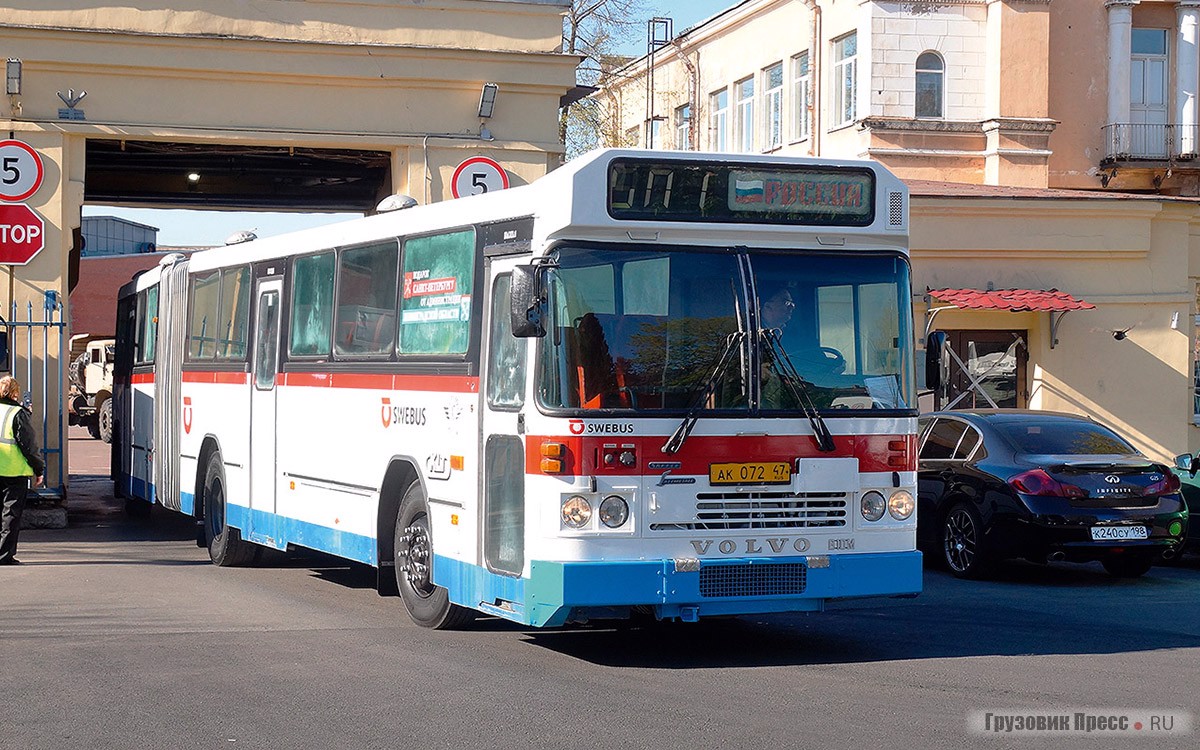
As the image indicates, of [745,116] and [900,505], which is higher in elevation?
[745,116]

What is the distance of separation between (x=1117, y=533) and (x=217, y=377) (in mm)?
8700

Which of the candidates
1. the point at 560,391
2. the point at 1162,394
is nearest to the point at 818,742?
the point at 560,391

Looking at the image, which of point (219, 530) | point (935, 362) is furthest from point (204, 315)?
point (935, 362)

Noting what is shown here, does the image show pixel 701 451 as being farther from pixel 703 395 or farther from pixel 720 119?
pixel 720 119

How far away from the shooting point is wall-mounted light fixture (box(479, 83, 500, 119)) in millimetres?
19672

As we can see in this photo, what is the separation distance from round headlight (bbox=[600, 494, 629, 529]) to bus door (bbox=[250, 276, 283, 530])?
18.8 ft

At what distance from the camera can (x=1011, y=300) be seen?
26641 mm

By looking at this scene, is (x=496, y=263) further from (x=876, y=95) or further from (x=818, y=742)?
(x=876, y=95)

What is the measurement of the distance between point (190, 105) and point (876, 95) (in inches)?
735

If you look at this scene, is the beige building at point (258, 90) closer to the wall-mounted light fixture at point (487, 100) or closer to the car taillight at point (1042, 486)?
the wall-mounted light fixture at point (487, 100)

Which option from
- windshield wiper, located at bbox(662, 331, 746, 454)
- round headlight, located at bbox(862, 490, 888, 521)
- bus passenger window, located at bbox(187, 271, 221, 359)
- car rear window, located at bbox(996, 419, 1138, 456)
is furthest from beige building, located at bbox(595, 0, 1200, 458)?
windshield wiper, located at bbox(662, 331, 746, 454)

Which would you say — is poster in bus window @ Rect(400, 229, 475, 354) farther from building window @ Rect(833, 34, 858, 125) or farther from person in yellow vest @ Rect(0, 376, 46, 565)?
building window @ Rect(833, 34, 858, 125)

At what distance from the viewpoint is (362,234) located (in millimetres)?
12578

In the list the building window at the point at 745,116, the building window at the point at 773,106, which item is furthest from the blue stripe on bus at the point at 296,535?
the building window at the point at 745,116
